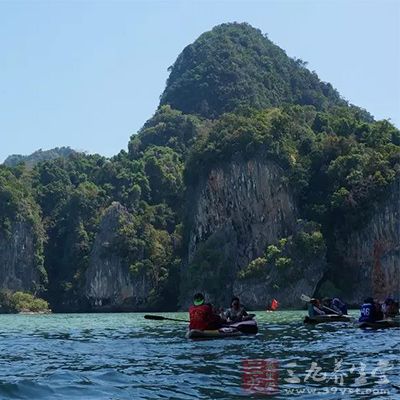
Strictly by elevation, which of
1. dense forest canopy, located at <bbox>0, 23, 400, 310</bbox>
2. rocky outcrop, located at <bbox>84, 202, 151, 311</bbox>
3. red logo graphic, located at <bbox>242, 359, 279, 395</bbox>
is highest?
dense forest canopy, located at <bbox>0, 23, 400, 310</bbox>

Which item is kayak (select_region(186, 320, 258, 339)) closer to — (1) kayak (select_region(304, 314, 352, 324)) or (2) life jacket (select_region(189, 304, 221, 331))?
(2) life jacket (select_region(189, 304, 221, 331))

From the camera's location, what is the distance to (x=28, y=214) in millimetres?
84750

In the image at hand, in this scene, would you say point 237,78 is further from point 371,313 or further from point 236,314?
point 236,314

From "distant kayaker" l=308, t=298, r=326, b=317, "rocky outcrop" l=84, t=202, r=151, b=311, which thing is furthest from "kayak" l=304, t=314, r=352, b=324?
"rocky outcrop" l=84, t=202, r=151, b=311

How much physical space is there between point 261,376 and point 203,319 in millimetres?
8857

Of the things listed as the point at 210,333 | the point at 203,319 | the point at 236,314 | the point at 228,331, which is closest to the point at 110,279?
the point at 236,314

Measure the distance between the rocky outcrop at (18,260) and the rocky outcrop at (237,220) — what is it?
70.8ft

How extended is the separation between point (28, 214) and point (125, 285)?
16518mm

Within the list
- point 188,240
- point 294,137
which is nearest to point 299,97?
point 294,137

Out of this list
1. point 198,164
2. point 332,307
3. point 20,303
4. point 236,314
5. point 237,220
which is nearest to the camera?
point 236,314

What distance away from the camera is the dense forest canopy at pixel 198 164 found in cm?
6938

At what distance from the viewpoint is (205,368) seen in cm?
1374

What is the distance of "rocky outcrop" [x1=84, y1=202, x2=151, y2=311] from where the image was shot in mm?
76438

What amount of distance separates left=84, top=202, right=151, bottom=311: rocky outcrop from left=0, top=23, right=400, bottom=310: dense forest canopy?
3.96 feet
